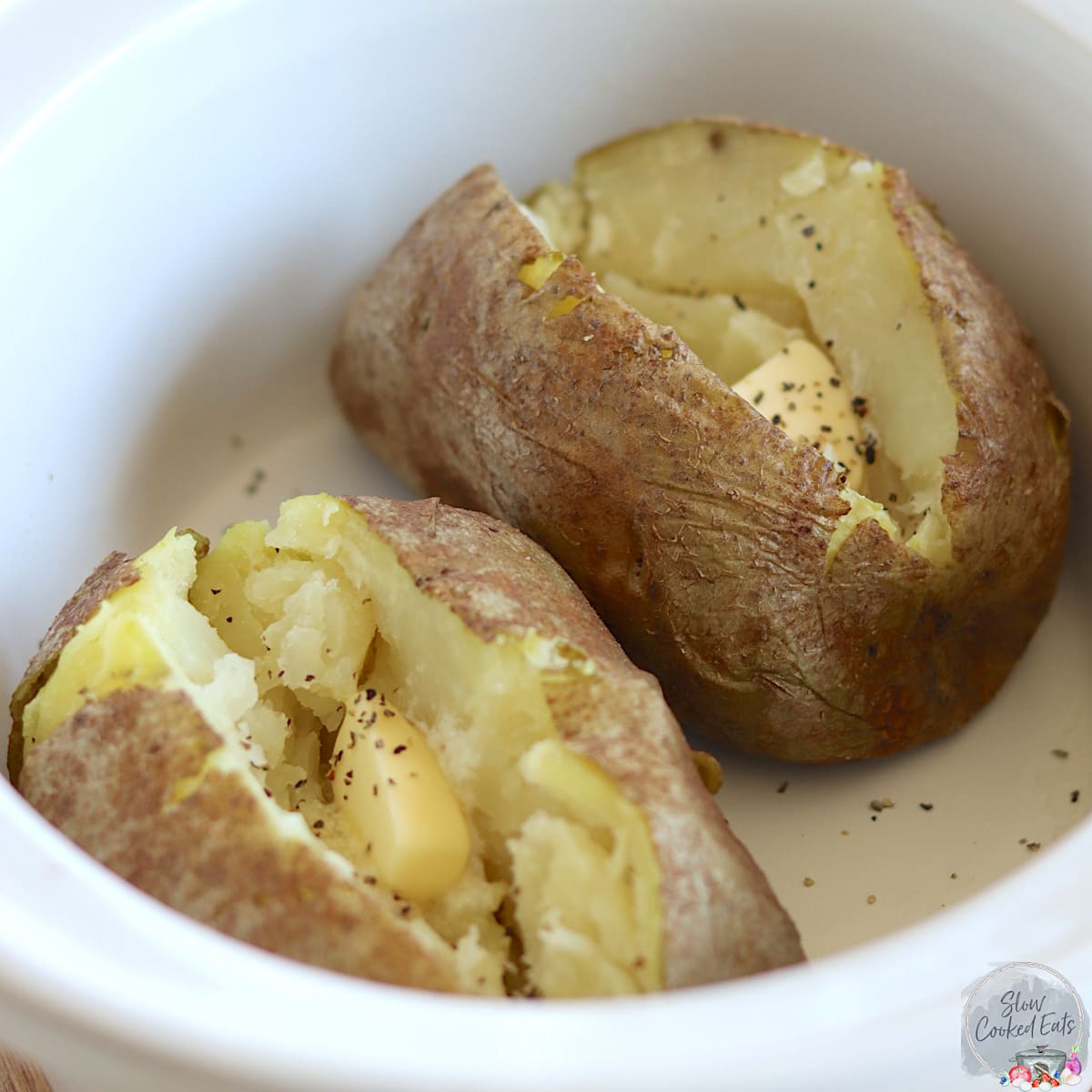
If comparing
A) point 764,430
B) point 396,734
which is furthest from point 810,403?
point 396,734

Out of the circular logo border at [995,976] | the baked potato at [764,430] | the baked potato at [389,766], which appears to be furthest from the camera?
the baked potato at [764,430]

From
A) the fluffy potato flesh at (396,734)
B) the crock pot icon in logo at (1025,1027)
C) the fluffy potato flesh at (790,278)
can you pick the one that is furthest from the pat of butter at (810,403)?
the crock pot icon in logo at (1025,1027)

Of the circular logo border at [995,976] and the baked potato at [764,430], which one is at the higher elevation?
the baked potato at [764,430]

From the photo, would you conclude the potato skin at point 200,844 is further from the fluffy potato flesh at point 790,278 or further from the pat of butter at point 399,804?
the fluffy potato flesh at point 790,278

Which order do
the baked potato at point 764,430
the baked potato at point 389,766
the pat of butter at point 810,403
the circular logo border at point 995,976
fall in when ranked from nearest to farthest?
the circular logo border at point 995,976, the baked potato at point 389,766, the baked potato at point 764,430, the pat of butter at point 810,403

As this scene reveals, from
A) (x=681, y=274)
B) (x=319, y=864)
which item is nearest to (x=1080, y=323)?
(x=681, y=274)

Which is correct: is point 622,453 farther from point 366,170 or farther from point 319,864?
point 366,170
